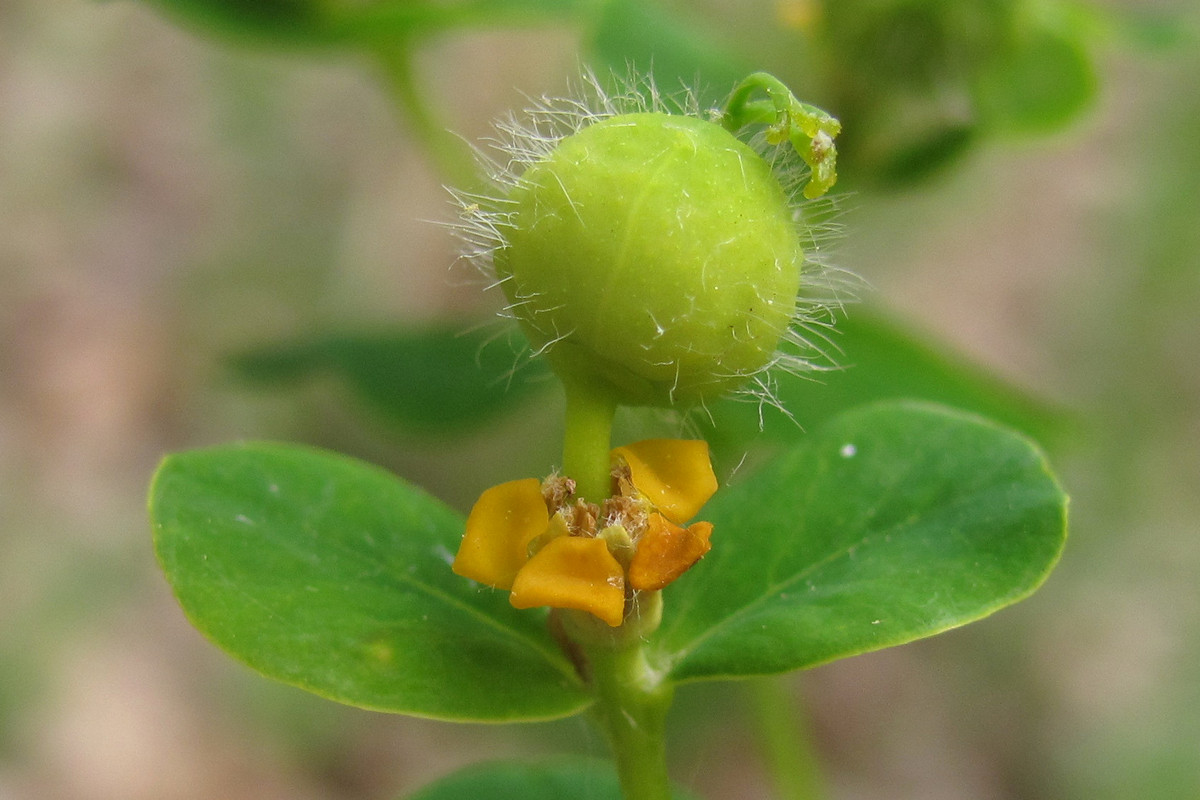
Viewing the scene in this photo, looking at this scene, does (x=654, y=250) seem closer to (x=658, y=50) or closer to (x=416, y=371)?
(x=658, y=50)

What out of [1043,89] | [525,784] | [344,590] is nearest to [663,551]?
[344,590]

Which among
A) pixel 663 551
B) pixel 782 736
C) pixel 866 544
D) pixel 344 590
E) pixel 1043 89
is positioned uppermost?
pixel 663 551

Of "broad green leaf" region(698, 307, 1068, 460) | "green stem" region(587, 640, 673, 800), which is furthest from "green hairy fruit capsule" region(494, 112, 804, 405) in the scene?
"broad green leaf" region(698, 307, 1068, 460)

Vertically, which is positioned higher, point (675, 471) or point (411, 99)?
point (675, 471)

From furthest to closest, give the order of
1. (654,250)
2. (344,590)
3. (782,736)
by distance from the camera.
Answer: (782,736), (344,590), (654,250)

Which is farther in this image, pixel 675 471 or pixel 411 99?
pixel 411 99

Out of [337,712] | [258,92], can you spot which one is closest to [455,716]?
[337,712]

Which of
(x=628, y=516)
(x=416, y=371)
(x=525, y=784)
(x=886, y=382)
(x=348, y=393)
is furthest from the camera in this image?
(x=348, y=393)
